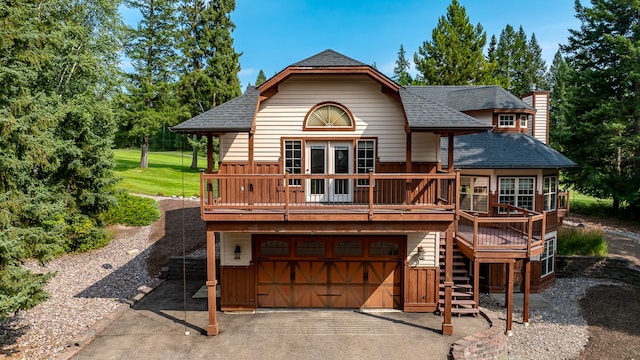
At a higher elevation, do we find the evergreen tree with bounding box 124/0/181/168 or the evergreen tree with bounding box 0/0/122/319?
the evergreen tree with bounding box 124/0/181/168

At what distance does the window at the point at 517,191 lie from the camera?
14617 millimetres

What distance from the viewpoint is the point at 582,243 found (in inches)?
659

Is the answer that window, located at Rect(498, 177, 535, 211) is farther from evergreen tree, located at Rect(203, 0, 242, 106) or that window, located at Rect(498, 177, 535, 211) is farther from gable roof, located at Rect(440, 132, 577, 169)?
evergreen tree, located at Rect(203, 0, 242, 106)

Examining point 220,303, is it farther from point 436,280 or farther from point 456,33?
point 456,33

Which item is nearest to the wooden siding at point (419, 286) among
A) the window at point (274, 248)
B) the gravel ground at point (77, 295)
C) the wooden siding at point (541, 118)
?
the window at point (274, 248)

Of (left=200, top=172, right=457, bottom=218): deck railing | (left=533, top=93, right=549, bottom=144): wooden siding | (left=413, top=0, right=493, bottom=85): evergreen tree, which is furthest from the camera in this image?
(left=413, top=0, right=493, bottom=85): evergreen tree

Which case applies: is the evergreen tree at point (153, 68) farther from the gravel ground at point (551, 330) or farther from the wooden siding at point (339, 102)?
the gravel ground at point (551, 330)

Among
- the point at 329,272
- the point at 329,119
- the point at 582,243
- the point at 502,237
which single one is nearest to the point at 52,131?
the point at 329,119

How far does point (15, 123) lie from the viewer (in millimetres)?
8211

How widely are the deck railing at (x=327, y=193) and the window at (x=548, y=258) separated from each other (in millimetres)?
6867

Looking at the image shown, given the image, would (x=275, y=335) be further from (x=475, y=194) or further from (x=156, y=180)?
(x=156, y=180)

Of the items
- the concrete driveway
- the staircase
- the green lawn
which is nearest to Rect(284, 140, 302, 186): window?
the concrete driveway

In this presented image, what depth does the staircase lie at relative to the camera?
1086cm

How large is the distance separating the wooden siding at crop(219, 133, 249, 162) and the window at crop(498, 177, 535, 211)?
422 inches
